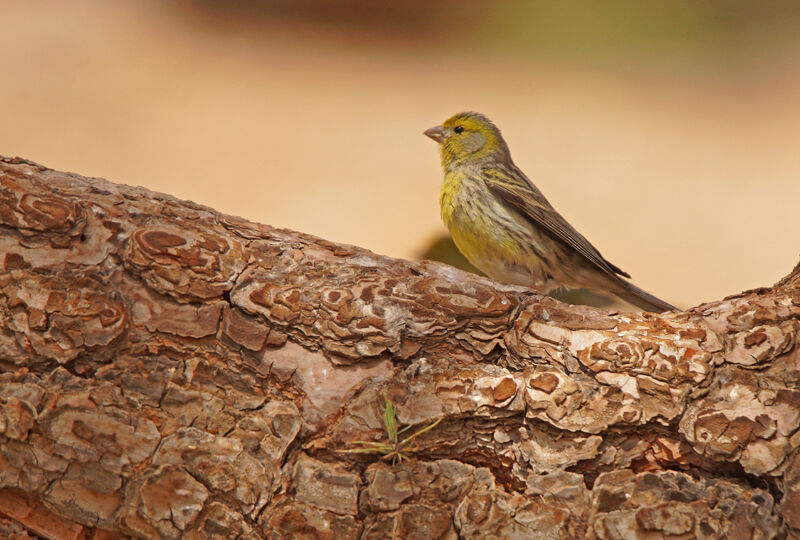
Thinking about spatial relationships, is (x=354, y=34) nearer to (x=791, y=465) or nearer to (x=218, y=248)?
(x=218, y=248)

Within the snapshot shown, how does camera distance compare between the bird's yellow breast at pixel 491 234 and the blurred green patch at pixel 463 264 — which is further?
the blurred green patch at pixel 463 264

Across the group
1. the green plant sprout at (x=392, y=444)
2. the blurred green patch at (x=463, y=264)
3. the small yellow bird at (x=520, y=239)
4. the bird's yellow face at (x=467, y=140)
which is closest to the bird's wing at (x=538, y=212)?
the small yellow bird at (x=520, y=239)

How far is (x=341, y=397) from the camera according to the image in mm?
1715

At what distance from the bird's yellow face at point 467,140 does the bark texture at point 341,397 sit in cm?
197

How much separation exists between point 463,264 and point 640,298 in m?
1.19

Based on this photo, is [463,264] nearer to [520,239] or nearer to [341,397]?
[520,239]

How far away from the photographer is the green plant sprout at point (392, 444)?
1.63 meters

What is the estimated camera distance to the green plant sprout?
163 cm

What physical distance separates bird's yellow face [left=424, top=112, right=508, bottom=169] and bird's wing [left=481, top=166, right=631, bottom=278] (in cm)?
17

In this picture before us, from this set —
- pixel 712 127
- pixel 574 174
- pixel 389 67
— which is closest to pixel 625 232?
pixel 574 174

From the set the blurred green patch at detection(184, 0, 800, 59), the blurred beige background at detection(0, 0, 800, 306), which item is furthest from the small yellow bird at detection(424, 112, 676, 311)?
the blurred green patch at detection(184, 0, 800, 59)

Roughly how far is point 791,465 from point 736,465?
11 centimetres

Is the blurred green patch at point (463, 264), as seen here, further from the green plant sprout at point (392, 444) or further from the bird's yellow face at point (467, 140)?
the green plant sprout at point (392, 444)

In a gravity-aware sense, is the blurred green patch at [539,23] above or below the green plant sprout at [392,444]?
above
